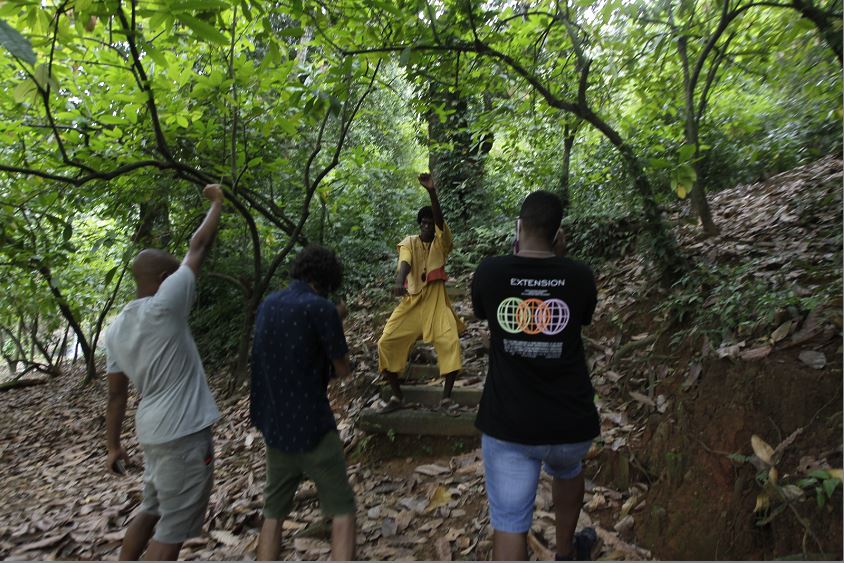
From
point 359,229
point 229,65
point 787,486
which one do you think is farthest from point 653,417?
point 359,229

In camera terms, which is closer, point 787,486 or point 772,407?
point 787,486

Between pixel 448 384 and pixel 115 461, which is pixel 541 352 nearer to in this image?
pixel 115 461

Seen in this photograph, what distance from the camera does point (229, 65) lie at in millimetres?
5465

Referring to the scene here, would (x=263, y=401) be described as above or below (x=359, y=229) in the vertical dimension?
below

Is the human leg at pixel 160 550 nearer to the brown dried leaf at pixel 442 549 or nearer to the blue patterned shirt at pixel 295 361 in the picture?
the blue patterned shirt at pixel 295 361

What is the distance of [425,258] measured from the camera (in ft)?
17.1

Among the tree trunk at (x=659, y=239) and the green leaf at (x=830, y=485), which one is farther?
the tree trunk at (x=659, y=239)

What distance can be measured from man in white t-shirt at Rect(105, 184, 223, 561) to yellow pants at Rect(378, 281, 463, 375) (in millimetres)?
2270

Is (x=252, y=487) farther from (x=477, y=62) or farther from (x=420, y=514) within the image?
(x=477, y=62)

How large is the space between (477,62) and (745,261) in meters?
3.27

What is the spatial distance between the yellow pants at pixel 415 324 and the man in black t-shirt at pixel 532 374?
2475 millimetres

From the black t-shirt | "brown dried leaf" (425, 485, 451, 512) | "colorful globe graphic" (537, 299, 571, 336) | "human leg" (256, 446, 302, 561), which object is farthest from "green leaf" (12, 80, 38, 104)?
"brown dried leaf" (425, 485, 451, 512)

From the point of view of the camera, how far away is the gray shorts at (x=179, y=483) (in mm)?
2924

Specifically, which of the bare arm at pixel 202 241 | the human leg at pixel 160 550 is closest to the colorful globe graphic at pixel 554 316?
the bare arm at pixel 202 241
